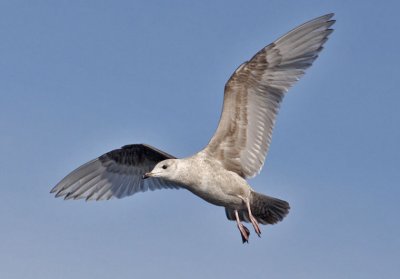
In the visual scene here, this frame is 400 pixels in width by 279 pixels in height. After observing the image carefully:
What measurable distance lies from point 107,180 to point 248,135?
11.8 feet

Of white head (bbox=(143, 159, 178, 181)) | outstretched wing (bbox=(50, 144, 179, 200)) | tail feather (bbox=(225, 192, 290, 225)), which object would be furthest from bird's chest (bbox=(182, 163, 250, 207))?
outstretched wing (bbox=(50, 144, 179, 200))

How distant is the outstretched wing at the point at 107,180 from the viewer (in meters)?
15.8

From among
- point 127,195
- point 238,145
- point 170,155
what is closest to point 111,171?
point 127,195

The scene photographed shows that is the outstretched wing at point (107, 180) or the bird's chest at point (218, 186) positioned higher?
the outstretched wing at point (107, 180)

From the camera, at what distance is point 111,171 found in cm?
1605

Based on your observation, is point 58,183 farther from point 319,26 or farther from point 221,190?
point 319,26

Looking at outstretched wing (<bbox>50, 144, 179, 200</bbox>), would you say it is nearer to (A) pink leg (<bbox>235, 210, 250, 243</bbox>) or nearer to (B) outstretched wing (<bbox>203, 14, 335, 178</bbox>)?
(A) pink leg (<bbox>235, 210, 250, 243</bbox>)

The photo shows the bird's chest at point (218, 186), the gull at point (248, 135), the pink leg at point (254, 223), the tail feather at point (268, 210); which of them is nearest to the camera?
the bird's chest at point (218, 186)

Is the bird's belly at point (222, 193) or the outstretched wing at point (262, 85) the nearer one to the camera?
the bird's belly at point (222, 193)

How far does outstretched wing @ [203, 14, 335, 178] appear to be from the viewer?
43.7 feet

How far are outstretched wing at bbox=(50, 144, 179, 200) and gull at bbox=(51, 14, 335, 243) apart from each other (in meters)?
2.37

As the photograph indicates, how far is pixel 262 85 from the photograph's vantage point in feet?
44.0

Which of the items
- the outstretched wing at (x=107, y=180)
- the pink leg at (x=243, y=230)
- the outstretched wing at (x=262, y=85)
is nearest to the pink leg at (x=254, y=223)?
the pink leg at (x=243, y=230)

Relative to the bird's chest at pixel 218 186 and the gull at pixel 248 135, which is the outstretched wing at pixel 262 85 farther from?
the bird's chest at pixel 218 186
